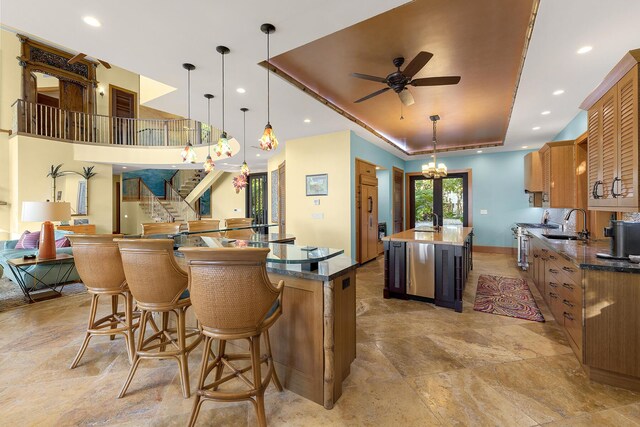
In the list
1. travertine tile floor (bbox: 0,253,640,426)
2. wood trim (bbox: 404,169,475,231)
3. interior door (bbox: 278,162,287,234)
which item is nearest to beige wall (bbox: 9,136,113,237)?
interior door (bbox: 278,162,287,234)

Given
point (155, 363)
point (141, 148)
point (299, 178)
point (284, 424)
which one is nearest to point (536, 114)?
point (299, 178)

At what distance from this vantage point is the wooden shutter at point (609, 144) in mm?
2434

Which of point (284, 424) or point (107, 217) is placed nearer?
point (284, 424)

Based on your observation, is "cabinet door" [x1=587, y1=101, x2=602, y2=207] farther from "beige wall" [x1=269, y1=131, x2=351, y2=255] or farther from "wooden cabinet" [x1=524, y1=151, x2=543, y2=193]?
"beige wall" [x1=269, y1=131, x2=351, y2=255]

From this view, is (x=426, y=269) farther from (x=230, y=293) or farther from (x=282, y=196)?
(x=282, y=196)

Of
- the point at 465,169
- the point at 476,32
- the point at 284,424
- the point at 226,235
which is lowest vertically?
the point at 284,424

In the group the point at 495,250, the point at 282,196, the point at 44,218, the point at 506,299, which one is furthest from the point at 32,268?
the point at 495,250

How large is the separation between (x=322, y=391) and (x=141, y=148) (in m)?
9.41

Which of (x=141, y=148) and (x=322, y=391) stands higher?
(x=141, y=148)

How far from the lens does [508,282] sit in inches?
185

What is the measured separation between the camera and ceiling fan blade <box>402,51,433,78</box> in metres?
2.54

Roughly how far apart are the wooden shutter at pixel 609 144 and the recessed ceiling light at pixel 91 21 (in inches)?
173

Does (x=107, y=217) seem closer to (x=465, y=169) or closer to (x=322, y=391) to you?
(x=322, y=391)

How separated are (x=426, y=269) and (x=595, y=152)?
2122 mm
